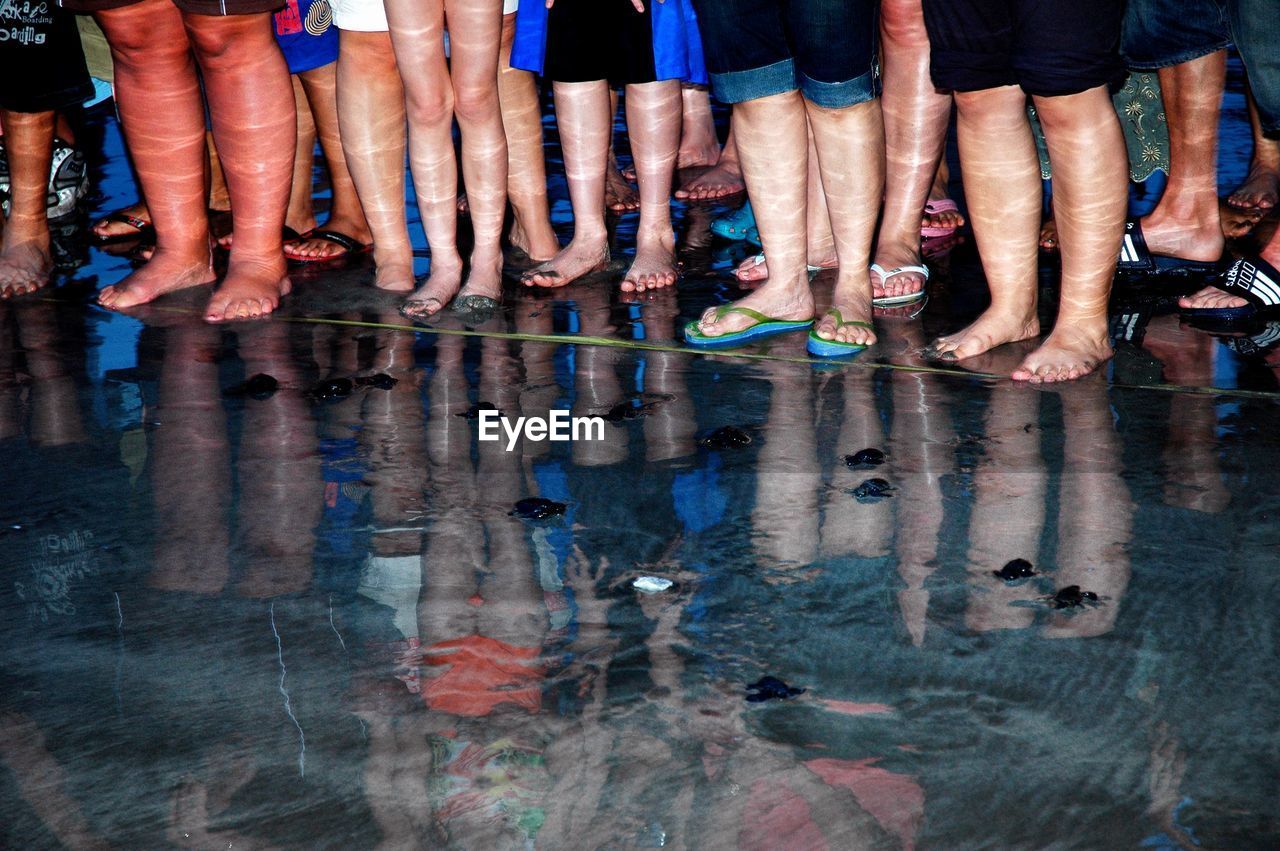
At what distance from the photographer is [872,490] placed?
254 centimetres

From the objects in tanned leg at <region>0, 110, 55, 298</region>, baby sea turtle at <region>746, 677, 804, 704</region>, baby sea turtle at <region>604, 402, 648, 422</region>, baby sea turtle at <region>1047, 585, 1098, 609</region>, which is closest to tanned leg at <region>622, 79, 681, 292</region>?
baby sea turtle at <region>604, 402, 648, 422</region>

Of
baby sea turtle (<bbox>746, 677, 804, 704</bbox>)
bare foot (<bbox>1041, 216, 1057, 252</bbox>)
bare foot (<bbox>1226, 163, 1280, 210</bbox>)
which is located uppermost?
bare foot (<bbox>1226, 163, 1280, 210</bbox>)

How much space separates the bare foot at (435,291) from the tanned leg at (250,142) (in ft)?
1.37

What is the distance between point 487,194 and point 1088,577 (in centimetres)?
229

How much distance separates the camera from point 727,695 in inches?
74.3

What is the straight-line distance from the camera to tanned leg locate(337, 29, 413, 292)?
3.84 m

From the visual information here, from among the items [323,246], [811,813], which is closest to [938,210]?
[323,246]

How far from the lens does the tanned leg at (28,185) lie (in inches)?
167

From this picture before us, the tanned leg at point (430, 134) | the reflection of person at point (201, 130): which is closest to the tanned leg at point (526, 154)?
the tanned leg at point (430, 134)

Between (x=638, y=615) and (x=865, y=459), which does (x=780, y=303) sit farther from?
(x=638, y=615)

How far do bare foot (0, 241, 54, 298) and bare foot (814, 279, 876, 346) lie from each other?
242 centimetres

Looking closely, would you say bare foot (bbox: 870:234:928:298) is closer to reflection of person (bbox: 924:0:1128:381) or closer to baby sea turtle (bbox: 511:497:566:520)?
reflection of person (bbox: 924:0:1128:381)

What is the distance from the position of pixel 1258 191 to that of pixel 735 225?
5.76 feet

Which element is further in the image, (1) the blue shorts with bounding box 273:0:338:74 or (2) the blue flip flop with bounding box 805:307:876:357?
(1) the blue shorts with bounding box 273:0:338:74
